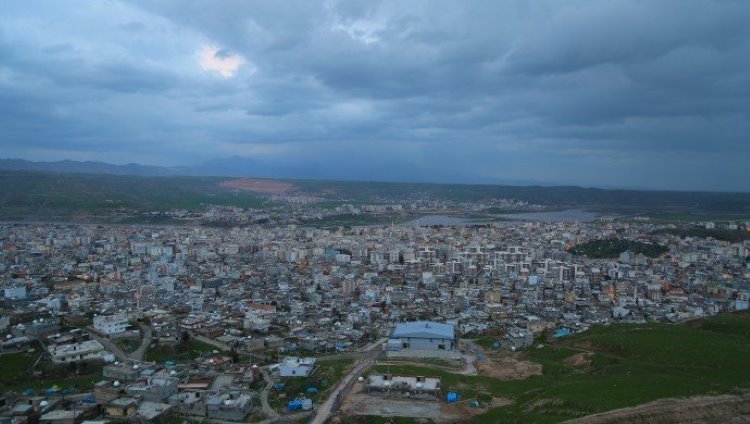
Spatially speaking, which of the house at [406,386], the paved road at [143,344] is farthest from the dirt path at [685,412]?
the paved road at [143,344]

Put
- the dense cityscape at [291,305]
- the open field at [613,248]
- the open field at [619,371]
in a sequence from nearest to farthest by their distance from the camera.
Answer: the open field at [619,371]
the dense cityscape at [291,305]
the open field at [613,248]

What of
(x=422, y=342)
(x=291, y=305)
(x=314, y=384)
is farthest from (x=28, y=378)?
(x=422, y=342)

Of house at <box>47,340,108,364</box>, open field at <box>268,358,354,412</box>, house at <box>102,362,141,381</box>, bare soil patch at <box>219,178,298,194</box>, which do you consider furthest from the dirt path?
bare soil patch at <box>219,178,298,194</box>

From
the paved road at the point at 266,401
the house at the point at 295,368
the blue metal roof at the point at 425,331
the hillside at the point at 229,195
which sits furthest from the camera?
the hillside at the point at 229,195

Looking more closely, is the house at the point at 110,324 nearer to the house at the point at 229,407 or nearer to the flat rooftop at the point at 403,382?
the house at the point at 229,407

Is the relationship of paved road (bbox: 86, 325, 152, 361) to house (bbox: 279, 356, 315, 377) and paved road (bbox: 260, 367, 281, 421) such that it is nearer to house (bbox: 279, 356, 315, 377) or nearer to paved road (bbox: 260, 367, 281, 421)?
paved road (bbox: 260, 367, 281, 421)

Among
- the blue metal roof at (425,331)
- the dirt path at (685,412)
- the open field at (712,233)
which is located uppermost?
the open field at (712,233)

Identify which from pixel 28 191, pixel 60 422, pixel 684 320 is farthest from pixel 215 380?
pixel 28 191

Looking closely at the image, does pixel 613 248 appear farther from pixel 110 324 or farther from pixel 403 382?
pixel 110 324
